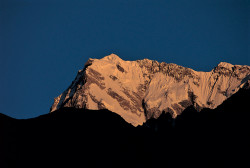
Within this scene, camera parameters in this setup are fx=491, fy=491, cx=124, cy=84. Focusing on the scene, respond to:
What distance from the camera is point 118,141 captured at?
10331cm

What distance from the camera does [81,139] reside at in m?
99.7

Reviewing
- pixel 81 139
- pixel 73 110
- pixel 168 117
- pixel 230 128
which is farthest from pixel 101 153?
pixel 168 117

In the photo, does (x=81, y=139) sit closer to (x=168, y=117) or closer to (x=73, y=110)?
(x=73, y=110)

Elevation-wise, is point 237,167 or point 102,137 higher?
point 102,137

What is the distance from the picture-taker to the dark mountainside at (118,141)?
302 ft

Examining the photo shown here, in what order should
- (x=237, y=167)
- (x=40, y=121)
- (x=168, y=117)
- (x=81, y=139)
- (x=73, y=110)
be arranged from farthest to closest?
1. (x=168, y=117)
2. (x=73, y=110)
3. (x=40, y=121)
4. (x=81, y=139)
5. (x=237, y=167)

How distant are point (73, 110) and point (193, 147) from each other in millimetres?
29144

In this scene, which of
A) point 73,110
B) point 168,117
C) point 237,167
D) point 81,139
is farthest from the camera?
point 168,117

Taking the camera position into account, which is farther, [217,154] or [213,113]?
[213,113]

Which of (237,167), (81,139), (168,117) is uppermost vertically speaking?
(168,117)

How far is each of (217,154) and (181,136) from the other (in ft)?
58.6

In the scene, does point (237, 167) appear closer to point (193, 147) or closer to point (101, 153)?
point (193, 147)

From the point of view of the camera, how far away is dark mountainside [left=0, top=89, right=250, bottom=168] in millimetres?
92125

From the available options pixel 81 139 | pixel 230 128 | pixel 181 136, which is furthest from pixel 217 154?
pixel 81 139
